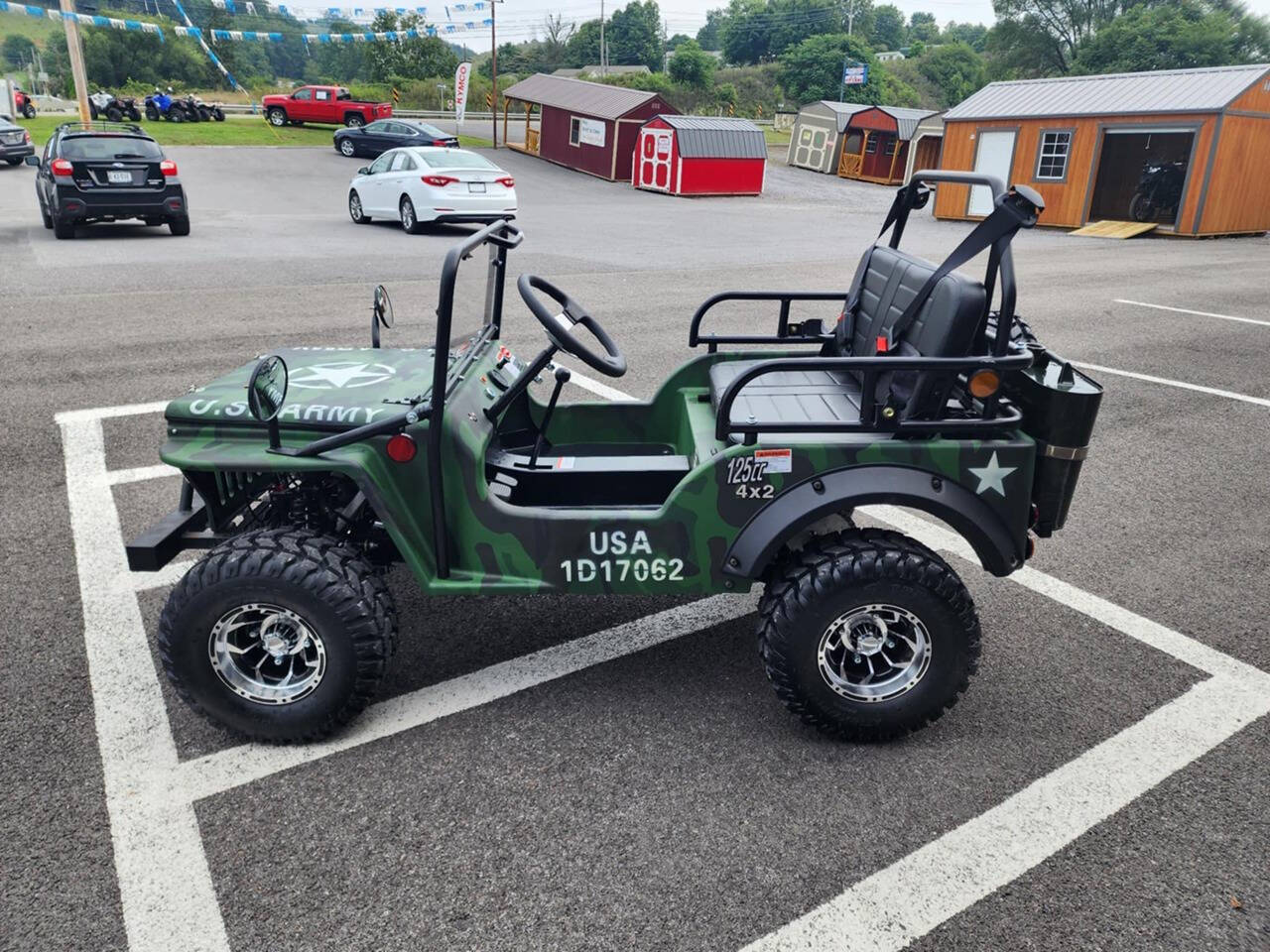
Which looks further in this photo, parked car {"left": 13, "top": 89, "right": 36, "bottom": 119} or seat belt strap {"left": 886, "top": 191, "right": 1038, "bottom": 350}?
parked car {"left": 13, "top": 89, "right": 36, "bottom": 119}

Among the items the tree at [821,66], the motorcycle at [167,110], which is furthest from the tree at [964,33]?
the motorcycle at [167,110]

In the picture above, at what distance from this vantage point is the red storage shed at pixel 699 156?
2661 centimetres

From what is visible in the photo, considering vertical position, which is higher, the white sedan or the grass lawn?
the grass lawn

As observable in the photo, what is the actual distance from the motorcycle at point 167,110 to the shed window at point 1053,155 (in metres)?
35.1

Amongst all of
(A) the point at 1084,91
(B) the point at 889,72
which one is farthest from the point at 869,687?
(B) the point at 889,72

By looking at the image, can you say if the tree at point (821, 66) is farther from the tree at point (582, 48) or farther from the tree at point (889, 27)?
the tree at point (889, 27)

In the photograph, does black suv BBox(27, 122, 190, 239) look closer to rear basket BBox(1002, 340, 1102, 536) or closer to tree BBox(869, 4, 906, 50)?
rear basket BBox(1002, 340, 1102, 536)

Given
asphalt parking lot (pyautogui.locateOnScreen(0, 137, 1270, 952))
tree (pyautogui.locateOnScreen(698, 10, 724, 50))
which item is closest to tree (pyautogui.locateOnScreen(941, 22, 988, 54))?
tree (pyautogui.locateOnScreen(698, 10, 724, 50))

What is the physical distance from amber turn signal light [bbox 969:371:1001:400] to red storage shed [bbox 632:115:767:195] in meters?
25.0

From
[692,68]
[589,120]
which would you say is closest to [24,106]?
[589,120]

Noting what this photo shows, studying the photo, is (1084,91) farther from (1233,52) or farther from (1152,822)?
(1233,52)

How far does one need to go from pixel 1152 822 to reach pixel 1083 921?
54 centimetres

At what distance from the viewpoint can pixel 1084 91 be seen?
74.9 ft

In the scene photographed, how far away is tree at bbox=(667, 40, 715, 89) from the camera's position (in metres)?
75.2
